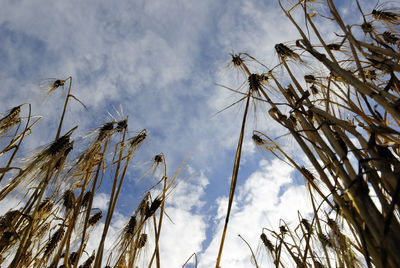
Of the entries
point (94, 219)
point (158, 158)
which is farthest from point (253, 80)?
point (94, 219)

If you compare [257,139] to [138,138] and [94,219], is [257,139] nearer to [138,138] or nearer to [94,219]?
[138,138]

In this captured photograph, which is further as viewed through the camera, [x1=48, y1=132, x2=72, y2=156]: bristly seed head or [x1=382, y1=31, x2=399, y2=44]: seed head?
[x1=382, y1=31, x2=399, y2=44]: seed head

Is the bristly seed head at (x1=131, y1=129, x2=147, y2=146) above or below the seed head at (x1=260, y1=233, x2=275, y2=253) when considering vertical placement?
above

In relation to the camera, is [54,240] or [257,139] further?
[257,139]

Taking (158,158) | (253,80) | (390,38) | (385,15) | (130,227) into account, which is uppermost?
(385,15)

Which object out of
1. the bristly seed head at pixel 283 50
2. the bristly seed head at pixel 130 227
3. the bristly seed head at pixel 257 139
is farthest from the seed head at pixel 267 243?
the bristly seed head at pixel 283 50

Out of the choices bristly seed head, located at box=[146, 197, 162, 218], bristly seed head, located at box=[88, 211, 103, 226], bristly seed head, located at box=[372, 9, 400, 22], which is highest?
bristly seed head, located at box=[372, 9, 400, 22]

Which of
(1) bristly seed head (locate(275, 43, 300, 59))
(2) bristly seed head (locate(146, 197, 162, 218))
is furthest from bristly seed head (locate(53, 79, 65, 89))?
(1) bristly seed head (locate(275, 43, 300, 59))

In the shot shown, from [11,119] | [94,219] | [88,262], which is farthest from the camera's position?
[94,219]

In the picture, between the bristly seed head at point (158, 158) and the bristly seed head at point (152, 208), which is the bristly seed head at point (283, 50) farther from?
the bristly seed head at point (158, 158)

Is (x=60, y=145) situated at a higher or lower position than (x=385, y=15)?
lower

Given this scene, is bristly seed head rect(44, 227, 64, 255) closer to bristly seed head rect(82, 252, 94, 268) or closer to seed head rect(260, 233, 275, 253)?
bristly seed head rect(82, 252, 94, 268)

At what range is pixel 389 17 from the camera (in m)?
1.67

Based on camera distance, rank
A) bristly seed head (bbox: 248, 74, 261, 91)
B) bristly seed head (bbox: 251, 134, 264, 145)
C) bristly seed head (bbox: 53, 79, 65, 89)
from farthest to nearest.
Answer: bristly seed head (bbox: 53, 79, 65, 89), bristly seed head (bbox: 251, 134, 264, 145), bristly seed head (bbox: 248, 74, 261, 91)
